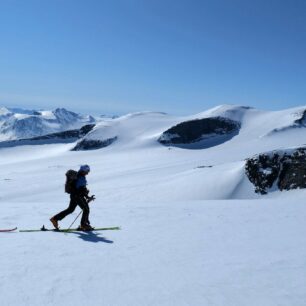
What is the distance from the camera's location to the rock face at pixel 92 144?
99250mm

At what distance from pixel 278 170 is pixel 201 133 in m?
65.9

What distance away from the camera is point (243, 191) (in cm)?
2850

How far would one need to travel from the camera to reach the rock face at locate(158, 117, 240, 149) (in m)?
90.5

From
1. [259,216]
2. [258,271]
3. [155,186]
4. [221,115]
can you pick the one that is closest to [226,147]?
[221,115]

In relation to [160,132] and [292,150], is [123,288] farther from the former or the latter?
[160,132]

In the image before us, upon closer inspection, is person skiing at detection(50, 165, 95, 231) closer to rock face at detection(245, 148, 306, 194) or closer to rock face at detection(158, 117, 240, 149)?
rock face at detection(245, 148, 306, 194)

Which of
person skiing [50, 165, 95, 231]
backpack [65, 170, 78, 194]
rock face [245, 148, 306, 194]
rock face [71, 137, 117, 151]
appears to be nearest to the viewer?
backpack [65, 170, 78, 194]

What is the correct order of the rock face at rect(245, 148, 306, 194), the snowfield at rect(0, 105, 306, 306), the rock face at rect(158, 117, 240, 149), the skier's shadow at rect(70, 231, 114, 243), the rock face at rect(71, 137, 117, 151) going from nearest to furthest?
the snowfield at rect(0, 105, 306, 306) < the skier's shadow at rect(70, 231, 114, 243) < the rock face at rect(245, 148, 306, 194) < the rock face at rect(158, 117, 240, 149) < the rock face at rect(71, 137, 117, 151)

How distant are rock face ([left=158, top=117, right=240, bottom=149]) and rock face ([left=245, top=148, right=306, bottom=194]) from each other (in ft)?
189

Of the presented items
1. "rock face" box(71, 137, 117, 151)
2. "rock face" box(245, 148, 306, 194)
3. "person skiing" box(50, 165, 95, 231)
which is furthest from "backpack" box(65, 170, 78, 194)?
"rock face" box(71, 137, 117, 151)

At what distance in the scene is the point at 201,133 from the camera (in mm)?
94812

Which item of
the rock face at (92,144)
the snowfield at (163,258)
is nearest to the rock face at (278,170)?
the snowfield at (163,258)

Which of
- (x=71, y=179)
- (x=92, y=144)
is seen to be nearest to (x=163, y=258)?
(x=71, y=179)

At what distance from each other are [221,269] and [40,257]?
13.6ft
